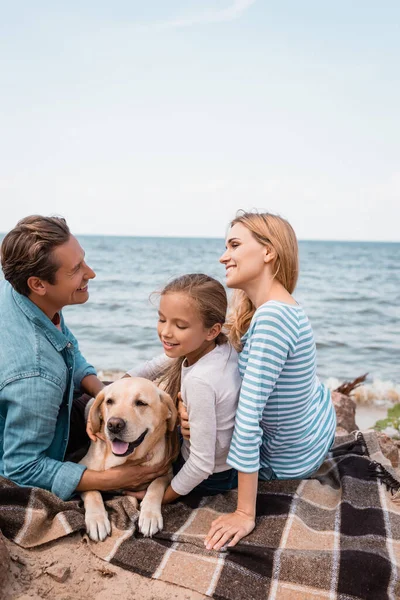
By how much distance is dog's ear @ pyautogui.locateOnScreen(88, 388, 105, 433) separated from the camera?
3.18 meters

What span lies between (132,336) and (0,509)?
962 centimetres

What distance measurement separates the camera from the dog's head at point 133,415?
299 centimetres

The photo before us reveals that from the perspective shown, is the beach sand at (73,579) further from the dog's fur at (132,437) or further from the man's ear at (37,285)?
the man's ear at (37,285)

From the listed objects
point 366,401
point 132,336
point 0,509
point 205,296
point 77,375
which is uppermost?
point 205,296

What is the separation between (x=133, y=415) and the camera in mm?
3016

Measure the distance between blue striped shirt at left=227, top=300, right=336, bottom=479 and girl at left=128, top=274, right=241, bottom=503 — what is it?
0.41 feet

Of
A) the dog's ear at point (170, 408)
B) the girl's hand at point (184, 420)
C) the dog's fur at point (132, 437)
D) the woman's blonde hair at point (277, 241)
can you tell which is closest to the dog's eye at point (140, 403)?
the dog's fur at point (132, 437)

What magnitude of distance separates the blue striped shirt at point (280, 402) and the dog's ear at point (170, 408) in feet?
1.36

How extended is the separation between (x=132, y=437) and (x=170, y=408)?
322 millimetres

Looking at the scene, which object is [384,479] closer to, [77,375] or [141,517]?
[141,517]

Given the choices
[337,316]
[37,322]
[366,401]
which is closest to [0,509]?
[37,322]

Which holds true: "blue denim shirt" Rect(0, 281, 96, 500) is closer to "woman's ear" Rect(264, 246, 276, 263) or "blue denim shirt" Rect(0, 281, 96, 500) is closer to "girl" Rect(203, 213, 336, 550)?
"girl" Rect(203, 213, 336, 550)

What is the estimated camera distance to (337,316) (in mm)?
16062

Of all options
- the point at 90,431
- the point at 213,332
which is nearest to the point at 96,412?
the point at 90,431
